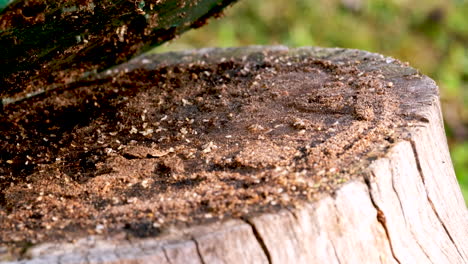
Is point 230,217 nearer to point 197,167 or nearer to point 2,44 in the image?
point 197,167

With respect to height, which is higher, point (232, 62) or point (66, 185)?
point (232, 62)

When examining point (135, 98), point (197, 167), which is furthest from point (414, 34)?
point (197, 167)

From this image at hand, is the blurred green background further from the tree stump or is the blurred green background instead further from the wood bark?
the tree stump

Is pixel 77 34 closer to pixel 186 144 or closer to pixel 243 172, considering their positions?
pixel 186 144

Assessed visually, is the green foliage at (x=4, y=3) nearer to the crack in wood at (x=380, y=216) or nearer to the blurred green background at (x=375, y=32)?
the crack in wood at (x=380, y=216)

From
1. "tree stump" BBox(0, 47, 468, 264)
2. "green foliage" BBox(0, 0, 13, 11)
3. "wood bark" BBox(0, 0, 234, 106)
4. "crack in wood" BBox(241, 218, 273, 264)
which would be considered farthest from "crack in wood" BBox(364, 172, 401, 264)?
"green foliage" BBox(0, 0, 13, 11)

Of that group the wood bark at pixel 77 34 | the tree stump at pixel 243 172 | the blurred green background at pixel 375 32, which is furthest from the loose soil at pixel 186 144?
the blurred green background at pixel 375 32
